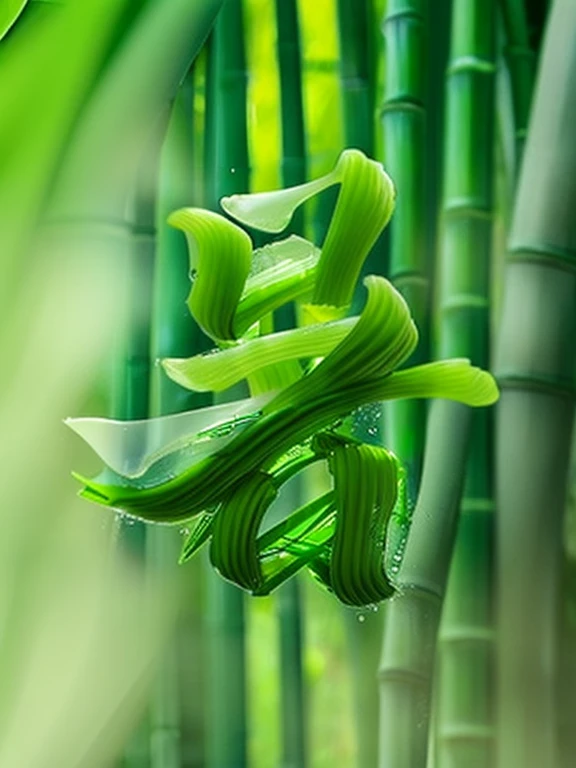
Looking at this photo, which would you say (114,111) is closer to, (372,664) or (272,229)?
(272,229)

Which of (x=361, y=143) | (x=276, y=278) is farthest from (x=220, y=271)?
(x=361, y=143)

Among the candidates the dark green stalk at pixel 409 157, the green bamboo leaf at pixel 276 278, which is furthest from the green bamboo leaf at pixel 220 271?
the dark green stalk at pixel 409 157

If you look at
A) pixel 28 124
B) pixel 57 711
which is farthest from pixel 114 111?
pixel 57 711

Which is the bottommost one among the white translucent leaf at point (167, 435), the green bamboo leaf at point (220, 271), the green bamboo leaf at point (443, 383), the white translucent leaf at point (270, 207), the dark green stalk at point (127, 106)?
the white translucent leaf at point (167, 435)

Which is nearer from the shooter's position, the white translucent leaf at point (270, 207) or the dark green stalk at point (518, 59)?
the white translucent leaf at point (270, 207)

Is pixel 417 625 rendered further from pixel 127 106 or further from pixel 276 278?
pixel 127 106

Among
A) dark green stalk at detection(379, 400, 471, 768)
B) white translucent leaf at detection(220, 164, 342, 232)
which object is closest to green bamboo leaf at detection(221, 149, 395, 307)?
white translucent leaf at detection(220, 164, 342, 232)

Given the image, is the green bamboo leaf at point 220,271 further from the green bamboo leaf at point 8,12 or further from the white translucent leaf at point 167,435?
the green bamboo leaf at point 8,12

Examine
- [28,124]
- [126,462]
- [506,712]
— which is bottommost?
[506,712]
